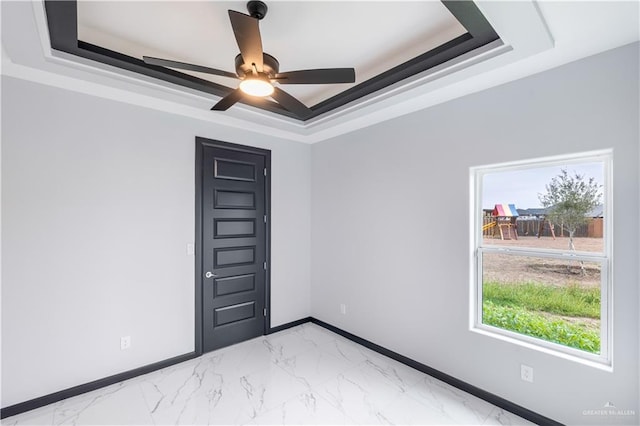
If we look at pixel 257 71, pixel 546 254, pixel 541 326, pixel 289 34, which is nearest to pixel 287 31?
pixel 289 34

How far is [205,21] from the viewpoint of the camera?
192 cm

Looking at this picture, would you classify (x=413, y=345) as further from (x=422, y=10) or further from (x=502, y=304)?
(x=422, y=10)

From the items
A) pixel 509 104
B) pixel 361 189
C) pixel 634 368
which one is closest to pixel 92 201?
pixel 361 189

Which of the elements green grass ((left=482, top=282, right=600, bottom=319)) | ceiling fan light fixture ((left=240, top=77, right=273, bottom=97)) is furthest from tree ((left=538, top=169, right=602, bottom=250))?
ceiling fan light fixture ((left=240, top=77, right=273, bottom=97))

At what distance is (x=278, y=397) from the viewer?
2418 mm

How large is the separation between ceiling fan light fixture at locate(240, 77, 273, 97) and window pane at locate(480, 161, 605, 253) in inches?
76.1

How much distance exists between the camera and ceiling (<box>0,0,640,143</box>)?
5.33 feet

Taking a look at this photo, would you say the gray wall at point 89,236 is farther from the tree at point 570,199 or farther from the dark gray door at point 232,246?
the tree at point 570,199

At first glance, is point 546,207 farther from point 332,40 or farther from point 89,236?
point 89,236

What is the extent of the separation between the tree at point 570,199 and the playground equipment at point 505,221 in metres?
0.22

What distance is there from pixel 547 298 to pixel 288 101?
247 cm

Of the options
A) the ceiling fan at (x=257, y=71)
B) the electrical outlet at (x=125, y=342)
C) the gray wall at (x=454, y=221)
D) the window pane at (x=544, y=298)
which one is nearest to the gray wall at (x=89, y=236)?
the electrical outlet at (x=125, y=342)

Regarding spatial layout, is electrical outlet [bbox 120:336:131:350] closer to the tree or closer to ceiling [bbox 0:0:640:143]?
ceiling [bbox 0:0:640:143]

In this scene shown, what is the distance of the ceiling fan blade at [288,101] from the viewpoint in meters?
2.12
